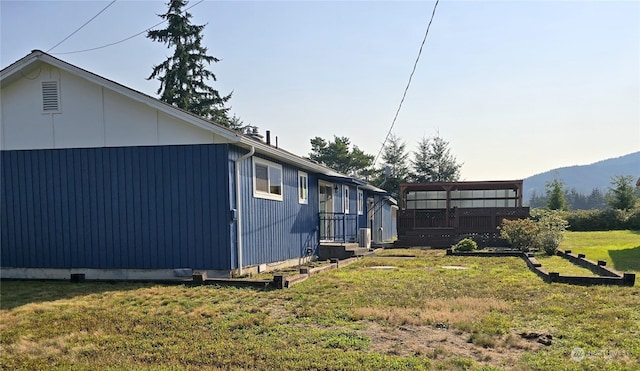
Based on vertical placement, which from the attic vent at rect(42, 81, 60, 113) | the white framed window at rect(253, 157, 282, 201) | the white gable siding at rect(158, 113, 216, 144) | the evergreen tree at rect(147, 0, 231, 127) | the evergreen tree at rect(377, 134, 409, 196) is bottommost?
the white framed window at rect(253, 157, 282, 201)

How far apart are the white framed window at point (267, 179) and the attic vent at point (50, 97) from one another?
169 inches

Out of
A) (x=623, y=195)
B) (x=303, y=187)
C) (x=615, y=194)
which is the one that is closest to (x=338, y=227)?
(x=303, y=187)

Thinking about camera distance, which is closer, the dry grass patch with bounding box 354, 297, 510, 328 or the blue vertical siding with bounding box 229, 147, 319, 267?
the dry grass patch with bounding box 354, 297, 510, 328

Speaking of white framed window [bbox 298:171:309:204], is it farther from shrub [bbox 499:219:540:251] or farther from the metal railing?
shrub [bbox 499:219:540:251]

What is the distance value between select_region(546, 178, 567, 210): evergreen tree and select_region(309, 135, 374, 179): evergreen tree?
17.8 meters

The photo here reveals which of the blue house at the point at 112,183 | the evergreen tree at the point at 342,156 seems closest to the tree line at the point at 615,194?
the evergreen tree at the point at 342,156

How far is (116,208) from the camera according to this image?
9719 millimetres

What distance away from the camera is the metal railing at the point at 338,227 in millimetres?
16328

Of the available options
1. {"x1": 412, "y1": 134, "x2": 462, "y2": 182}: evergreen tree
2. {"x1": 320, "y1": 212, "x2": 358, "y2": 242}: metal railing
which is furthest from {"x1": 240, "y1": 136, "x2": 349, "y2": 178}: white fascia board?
{"x1": 412, "y1": 134, "x2": 462, "y2": 182}: evergreen tree

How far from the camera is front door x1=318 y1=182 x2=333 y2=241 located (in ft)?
53.2

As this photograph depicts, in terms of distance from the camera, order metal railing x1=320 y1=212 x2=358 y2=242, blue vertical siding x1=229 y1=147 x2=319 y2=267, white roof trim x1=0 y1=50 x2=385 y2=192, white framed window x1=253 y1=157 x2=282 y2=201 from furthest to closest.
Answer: metal railing x1=320 y1=212 x2=358 y2=242 < white framed window x1=253 y1=157 x2=282 y2=201 < blue vertical siding x1=229 y1=147 x2=319 y2=267 < white roof trim x1=0 y1=50 x2=385 y2=192

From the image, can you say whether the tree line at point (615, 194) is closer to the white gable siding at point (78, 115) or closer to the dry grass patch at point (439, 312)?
the dry grass patch at point (439, 312)

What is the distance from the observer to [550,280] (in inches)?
318

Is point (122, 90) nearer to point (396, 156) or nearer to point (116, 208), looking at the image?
point (116, 208)
